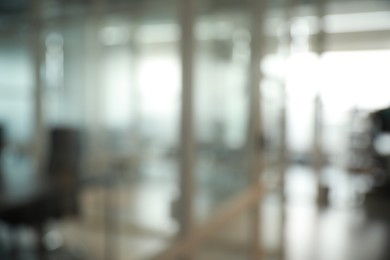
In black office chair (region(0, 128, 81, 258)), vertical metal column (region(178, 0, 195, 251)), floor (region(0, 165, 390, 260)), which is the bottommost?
floor (region(0, 165, 390, 260))

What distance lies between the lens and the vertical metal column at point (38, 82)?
2113 mm

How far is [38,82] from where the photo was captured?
Result: 223 cm

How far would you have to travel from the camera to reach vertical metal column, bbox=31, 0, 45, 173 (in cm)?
211

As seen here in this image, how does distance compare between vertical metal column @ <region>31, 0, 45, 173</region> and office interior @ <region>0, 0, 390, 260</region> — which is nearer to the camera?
office interior @ <region>0, 0, 390, 260</region>

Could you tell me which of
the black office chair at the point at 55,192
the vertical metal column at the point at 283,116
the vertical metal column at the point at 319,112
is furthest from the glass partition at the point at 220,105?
the vertical metal column at the point at 319,112

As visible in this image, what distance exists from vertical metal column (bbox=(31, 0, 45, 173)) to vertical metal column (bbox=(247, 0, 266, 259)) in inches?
43.8

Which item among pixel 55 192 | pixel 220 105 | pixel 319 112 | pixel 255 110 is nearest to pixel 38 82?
pixel 55 192

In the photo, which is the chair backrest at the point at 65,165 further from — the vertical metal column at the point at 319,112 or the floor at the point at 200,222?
the vertical metal column at the point at 319,112

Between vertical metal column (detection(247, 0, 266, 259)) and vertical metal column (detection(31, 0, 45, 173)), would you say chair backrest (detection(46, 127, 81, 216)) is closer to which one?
vertical metal column (detection(31, 0, 45, 173))

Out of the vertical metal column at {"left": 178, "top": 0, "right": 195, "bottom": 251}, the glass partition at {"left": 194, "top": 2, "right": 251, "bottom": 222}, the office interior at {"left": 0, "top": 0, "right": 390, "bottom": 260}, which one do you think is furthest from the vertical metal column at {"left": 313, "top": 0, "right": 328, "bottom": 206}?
the vertical metal column at {"left": 178, "top": 0, "right": 195, "bottom": 251}

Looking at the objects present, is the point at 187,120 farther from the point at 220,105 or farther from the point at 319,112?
the point at 319,112

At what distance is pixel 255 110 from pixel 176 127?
0.81 m

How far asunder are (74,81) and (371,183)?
14.5 ft

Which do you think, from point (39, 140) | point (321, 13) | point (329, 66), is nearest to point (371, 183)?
point (329, 66)
